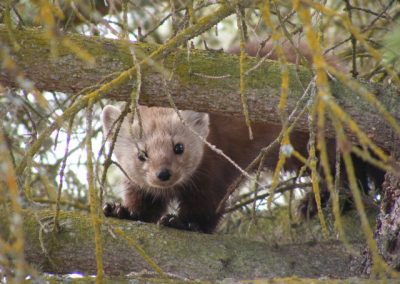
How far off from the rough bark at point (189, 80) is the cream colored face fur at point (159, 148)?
6.70 ft

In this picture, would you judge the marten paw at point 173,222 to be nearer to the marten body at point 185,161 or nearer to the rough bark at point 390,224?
the marten body at point 185,161

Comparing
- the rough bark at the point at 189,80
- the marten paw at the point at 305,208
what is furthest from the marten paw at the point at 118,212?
the rough bark at the point at 189,80

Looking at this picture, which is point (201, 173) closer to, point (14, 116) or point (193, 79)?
point (14, 116)

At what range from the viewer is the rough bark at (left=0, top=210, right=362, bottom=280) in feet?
14.2

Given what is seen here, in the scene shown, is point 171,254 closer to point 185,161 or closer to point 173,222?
point 173,222

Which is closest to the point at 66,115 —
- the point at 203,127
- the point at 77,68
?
the point at 77,68

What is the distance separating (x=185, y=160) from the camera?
20.2 ft

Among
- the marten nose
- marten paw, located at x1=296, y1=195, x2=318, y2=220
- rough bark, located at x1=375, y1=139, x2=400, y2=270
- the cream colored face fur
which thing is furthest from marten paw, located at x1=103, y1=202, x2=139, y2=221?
rough bark, located at x1=375, y1=139, x2=400, y2=270

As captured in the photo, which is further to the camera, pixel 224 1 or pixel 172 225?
pixel 172 225

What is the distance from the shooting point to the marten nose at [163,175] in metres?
5.78

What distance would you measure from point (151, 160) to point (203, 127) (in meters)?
0.66

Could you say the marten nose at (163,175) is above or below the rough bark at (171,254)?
above

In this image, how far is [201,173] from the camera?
6.32 meters

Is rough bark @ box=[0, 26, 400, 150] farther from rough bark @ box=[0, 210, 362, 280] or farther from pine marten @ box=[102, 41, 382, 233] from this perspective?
pine marten @ box=[102, 41, 382, 233]
